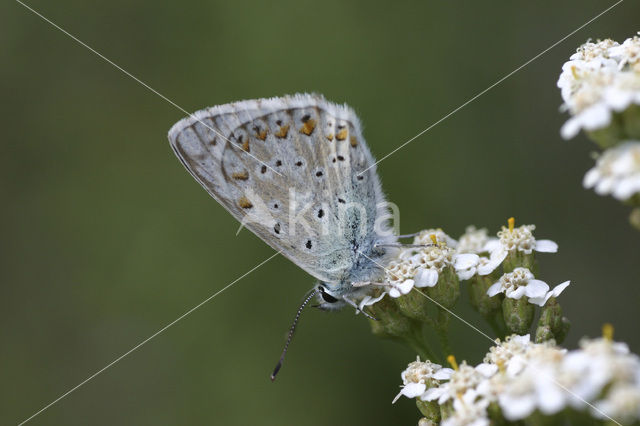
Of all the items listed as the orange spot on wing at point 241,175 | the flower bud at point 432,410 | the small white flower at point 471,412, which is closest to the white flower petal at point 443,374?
the flower bud at point 432,410

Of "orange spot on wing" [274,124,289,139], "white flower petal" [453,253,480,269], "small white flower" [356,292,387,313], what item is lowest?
"small white flower" [356,292,387,313]

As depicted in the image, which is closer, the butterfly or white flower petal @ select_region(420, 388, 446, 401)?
white flower petal @ select_region(420, 388, 446, 401)

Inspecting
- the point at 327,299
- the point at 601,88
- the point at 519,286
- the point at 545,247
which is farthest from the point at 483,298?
the point at 601,88

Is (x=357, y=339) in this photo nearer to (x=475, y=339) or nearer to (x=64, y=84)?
(x=475, y=339)

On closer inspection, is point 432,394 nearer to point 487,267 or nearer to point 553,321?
point 553,321

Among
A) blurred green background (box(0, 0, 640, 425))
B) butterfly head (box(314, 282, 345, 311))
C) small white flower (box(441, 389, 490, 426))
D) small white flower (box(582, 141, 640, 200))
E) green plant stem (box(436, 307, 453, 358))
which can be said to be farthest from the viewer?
blurred green background (box(0, 0, 640, 425))

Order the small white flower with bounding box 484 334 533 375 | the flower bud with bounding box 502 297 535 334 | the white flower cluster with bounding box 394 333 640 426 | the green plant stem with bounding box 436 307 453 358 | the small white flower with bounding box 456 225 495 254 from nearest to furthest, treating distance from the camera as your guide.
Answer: the white flower cluster with bounding box 394 333 640 426
the small white flower with bounding box 484 334 533 375
the flower bud with bounding box 502 297 535 334
the green plant stem with bounding box 436 307 453 358
the small white flower with bounding box 456 225 495 254

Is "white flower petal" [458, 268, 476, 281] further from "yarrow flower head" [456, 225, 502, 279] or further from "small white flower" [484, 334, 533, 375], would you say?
"small white flower" [484, 334, 533, 375]

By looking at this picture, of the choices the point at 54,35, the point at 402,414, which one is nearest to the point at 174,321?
the point at 402,414

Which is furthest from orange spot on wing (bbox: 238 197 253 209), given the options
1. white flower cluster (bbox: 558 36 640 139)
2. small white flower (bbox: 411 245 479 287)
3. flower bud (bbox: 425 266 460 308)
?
white flower cluster (bbox: 558 36 640 139)
